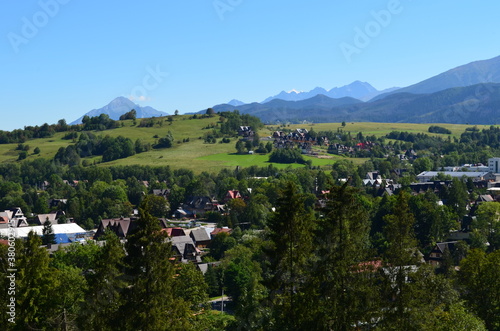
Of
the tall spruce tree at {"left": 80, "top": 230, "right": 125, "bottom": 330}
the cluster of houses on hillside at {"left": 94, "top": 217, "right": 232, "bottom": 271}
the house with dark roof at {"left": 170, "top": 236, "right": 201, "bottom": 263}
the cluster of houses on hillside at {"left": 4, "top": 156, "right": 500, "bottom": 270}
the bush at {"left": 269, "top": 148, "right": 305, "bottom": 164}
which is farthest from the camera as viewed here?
the bush at {"left": 269, "top": 148, "right": 305, "bottom": 164}

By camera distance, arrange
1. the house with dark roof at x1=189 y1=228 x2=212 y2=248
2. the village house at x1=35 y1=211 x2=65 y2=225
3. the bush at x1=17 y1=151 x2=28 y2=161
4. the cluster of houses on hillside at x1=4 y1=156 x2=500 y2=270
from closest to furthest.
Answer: the cluster of houses on hillside at x1=4 y1=156 x2=500 y2=270, the house with dark roof at x1=189 y1=228 x2=212 y2=248, the village house at x1=35 y1=211 x2=65 y2=225, the bush at x1=17 y1=151 x2=28 y2=161

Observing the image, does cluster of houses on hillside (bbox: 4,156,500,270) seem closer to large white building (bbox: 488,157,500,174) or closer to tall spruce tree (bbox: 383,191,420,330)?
large white building (bbox: 488,157,500,174)

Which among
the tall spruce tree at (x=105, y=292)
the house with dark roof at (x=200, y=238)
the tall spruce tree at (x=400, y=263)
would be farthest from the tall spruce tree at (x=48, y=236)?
the tall spruce tree at (x=400, y=263)

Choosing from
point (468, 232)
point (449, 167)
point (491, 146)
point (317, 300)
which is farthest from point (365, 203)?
point (491, 146)

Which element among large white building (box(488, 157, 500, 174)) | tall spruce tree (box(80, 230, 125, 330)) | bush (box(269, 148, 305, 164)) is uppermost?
tall spruce tree (box(80, 230, 125, 330))

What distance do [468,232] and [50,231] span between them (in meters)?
48.9

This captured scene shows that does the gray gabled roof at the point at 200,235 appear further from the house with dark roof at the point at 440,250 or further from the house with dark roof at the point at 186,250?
the house with dark roof at the point at 440,250

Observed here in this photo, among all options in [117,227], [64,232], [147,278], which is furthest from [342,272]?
[64,232]

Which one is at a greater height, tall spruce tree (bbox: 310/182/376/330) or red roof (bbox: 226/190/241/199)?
tall spruce tree (bbox: 310/182/376/330)

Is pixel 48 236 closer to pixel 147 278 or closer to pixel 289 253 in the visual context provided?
pixel 147 278

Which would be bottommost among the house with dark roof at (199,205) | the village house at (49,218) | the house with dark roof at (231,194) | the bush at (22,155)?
the house with dark roof at (199,205)

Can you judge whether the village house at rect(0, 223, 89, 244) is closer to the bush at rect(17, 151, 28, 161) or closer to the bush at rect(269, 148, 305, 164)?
the bush at rect(269, 148, 305, 164)

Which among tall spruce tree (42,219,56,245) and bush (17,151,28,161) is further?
bush (17,151,28,161)

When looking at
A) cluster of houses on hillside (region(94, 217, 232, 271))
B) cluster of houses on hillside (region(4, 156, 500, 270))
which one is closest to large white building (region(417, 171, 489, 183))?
cluster of houses on hillside (region(4, 156, 500, 270))
